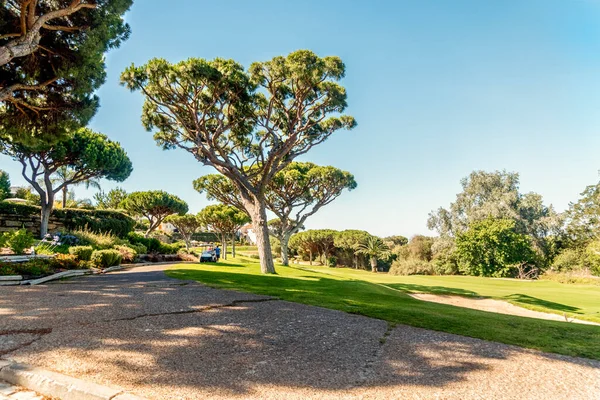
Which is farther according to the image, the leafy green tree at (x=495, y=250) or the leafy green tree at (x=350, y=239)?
the leafy green tree at (x=350, y=239)

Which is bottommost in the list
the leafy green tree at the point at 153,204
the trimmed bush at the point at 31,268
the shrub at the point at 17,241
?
the trimmed bush at the point at 31,268

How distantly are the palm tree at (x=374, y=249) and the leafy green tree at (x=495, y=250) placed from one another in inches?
466

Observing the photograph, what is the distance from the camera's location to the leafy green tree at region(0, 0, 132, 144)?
908 centimetres

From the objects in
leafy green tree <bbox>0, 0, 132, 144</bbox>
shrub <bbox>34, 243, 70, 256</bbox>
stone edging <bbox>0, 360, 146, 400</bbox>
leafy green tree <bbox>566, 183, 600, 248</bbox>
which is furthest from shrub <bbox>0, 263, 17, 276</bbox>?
leafy green tree <bbox>566, 183, 600, 248</bbox>

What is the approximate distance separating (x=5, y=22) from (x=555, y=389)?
51.1 feet

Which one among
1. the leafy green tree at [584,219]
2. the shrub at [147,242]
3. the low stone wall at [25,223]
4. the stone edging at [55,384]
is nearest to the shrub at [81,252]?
the low stone wall at [25,223]

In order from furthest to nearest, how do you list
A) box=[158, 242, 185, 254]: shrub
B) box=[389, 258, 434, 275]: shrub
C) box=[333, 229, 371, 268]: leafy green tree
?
box=[333, 229, 371, 268]: leafy green tree
box=[389, 258, 434, 275]: shrub
box=[158, 242, 185, 254]: shrub

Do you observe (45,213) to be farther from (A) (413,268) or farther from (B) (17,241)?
(A) (413,268)

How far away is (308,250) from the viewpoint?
52.9 m

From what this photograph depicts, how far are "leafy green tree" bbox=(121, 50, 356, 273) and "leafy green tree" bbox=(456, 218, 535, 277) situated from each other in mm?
24092

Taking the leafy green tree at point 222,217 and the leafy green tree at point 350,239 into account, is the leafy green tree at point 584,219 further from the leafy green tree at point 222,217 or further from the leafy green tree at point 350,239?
the leafy green tree at point 222,217

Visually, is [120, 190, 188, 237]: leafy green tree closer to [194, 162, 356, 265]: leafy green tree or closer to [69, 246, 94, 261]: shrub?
[194, 162, 356, 265]: leafy green tree

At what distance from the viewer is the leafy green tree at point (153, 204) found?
39.1m

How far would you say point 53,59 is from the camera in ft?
36.2
